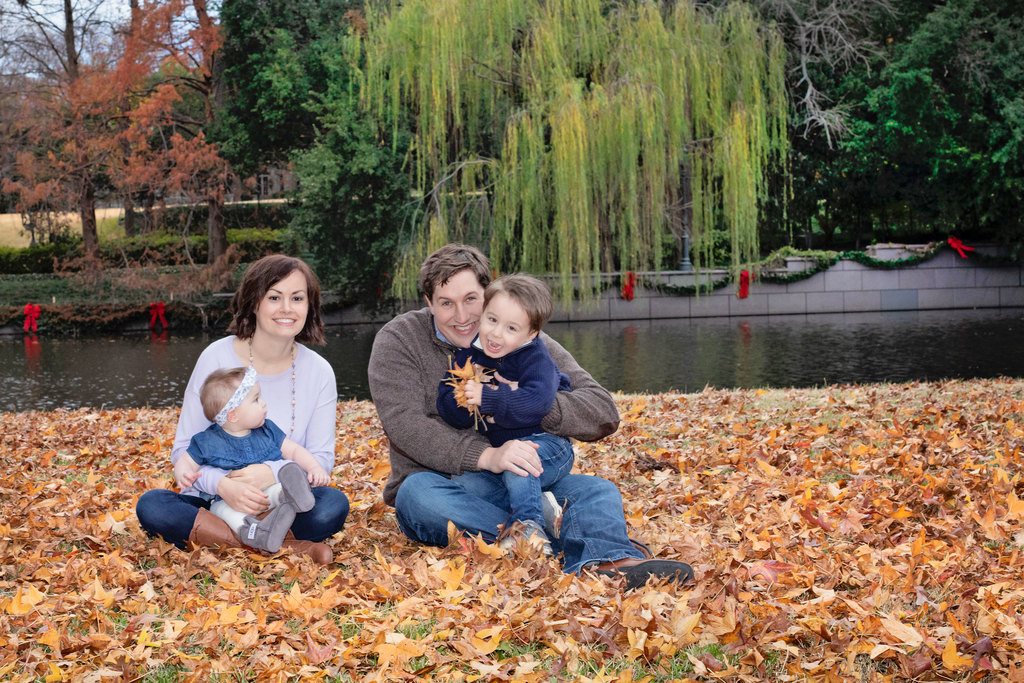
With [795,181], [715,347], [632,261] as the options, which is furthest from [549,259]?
[795,181]

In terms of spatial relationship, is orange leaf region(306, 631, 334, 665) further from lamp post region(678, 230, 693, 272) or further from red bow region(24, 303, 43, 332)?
red bow region(24, 303, 43, 332)

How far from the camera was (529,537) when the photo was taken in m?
3.91

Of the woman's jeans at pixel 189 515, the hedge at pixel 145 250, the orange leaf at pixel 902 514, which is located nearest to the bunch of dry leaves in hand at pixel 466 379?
the woman's jeans at pixel 189 515

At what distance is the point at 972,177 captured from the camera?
27219mm

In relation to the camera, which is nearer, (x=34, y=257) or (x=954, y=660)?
(x=954, y=660)

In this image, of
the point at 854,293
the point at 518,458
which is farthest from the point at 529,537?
the point at 854,293

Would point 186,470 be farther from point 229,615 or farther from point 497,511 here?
point 497,511

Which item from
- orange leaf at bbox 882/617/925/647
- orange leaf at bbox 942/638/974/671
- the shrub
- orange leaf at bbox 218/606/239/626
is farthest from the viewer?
the shrub

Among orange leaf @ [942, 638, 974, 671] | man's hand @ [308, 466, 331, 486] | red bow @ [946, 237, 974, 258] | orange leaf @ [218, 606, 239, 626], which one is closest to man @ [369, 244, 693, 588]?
man's hand @ [308, 466, 331, 486]

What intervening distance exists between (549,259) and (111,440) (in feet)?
26.6

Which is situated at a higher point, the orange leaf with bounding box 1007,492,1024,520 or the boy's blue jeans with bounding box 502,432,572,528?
the boy's blue jeans with bounding box 502,432,572,528

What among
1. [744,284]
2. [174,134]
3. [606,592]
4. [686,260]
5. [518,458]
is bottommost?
[606,592]

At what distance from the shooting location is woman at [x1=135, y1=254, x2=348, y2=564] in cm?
409

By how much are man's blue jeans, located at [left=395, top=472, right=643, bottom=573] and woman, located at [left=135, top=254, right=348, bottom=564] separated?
31 cm
